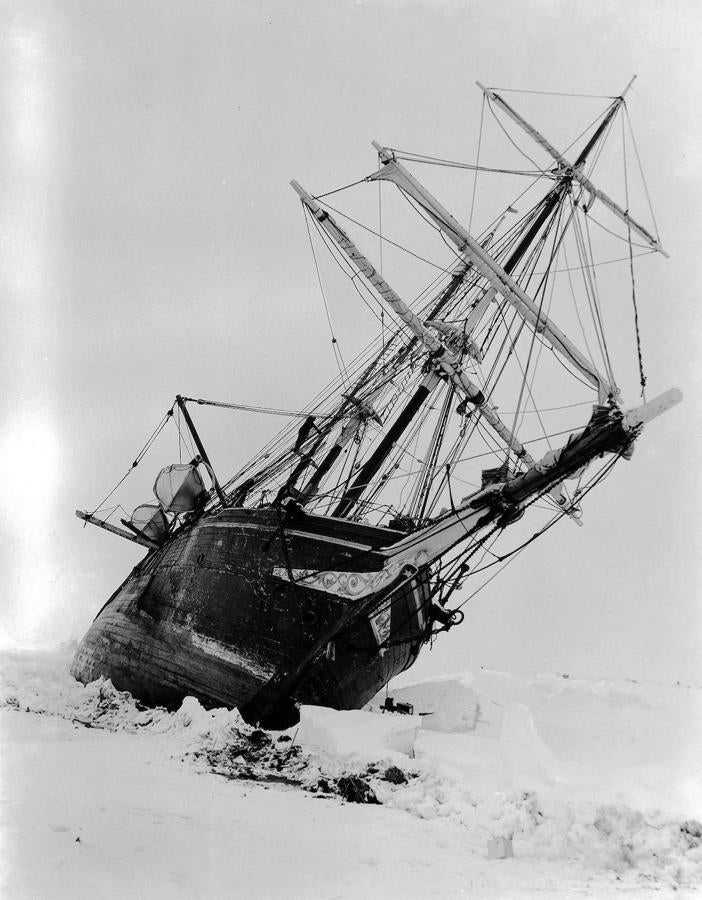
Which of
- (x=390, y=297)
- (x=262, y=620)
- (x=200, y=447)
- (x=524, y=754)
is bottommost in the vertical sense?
(x=524, y=754)

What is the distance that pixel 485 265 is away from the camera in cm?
1486

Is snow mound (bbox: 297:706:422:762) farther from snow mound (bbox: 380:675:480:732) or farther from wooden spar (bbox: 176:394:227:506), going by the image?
wooden spar (bbox: 176:394:227:506)

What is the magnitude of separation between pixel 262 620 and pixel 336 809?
4.50 metres

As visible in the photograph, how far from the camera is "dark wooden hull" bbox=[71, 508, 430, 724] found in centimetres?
948

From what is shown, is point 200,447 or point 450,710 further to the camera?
point 200,447

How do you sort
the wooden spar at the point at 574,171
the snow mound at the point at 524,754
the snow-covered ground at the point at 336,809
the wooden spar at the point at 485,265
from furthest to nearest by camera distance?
the wooden spar at the point at 574,171
the wooden spar at the point at 485,265
the snow mound at the point at 524,754
the snow-covered ground at the point at 336,809

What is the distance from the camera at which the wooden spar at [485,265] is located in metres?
14.2

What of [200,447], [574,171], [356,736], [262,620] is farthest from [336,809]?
[574,171]

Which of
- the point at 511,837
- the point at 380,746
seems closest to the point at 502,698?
the point at 380,746

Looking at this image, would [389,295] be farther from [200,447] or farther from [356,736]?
[356,736]

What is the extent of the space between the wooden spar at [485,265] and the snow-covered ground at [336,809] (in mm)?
7347

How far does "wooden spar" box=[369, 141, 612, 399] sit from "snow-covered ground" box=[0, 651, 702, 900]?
735 centimetres

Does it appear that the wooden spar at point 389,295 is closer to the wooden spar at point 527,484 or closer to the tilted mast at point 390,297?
the tilted mast at point 390,297

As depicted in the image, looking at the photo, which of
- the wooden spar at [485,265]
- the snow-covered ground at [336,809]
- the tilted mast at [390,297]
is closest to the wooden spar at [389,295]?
the tilted mast at [390,297]
